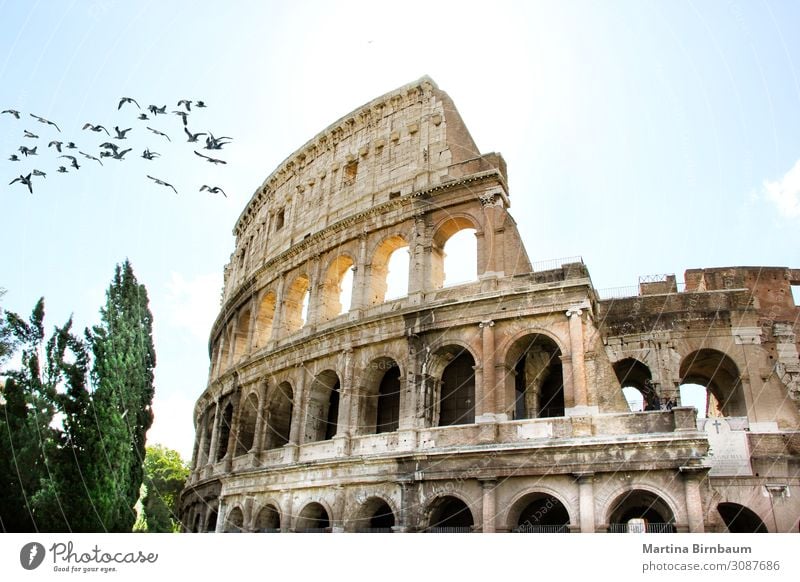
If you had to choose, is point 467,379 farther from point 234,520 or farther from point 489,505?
point 234,520

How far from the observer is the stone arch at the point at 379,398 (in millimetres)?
18120

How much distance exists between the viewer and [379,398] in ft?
62.2

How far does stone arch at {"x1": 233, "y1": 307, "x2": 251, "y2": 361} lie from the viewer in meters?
26.1

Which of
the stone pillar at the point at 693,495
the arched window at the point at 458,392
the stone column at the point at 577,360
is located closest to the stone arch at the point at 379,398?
the arched window at the point at 458,392

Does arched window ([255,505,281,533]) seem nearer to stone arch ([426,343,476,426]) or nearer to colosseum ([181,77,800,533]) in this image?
colosseum ([181,77,800,533])

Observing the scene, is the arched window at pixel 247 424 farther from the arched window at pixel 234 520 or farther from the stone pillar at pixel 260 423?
the arched window at pixel 234 520

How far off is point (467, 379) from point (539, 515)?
408 centimetres

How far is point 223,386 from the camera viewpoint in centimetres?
2458

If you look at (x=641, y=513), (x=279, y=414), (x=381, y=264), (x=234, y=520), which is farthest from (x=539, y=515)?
(x=234, y=520)

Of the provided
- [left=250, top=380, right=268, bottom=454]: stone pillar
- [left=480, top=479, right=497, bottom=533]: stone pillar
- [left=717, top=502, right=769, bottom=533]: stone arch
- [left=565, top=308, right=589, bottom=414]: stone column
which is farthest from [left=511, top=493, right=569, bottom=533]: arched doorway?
[left=250, top=380, right=268, bottom=454]: stone pillar

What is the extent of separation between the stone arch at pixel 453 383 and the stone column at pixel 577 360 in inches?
106

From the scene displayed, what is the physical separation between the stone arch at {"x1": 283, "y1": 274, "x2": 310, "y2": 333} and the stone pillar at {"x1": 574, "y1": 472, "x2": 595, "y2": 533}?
471 inches
